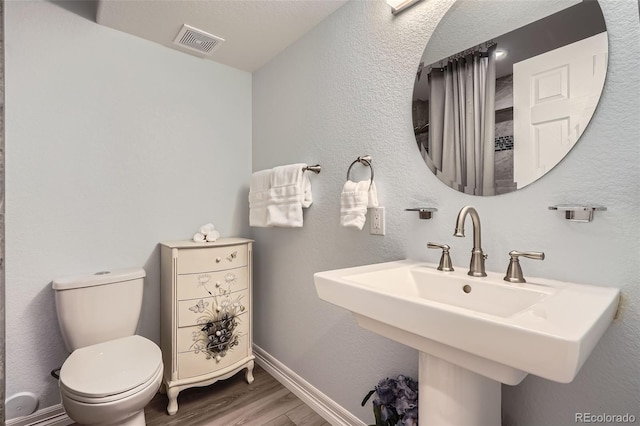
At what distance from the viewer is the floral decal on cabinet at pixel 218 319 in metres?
1.77

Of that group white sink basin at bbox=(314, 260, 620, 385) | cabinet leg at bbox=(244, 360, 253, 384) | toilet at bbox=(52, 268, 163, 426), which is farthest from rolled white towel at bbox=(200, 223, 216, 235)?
white sink basin at bbox=(314, 260, 620, 385)

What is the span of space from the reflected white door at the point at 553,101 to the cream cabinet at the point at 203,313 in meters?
1.59

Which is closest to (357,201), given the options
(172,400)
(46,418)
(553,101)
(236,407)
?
(553,101)

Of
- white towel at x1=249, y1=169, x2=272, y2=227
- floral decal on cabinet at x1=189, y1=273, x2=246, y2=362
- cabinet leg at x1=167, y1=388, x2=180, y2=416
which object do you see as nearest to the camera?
cabinet leg at x1=167, y1=388, x2=180, y2=416

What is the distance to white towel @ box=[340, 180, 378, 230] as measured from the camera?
1353 mm

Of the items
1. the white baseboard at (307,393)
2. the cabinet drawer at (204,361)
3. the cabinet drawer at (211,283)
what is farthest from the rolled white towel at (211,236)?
the white baseboard at (307,393)

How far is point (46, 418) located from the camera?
1576 millimetres

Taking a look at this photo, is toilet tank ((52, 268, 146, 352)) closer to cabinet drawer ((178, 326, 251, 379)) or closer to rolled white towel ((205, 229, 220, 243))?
cabinet drawer ((178, 326, 251, 379))

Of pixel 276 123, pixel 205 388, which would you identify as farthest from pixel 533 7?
pixel 205 388

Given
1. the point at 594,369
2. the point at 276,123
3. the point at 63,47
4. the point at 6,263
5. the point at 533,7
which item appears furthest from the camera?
the point at 276,123

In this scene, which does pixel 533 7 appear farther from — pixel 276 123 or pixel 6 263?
pixel 6 263

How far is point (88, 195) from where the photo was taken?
1.73 meters

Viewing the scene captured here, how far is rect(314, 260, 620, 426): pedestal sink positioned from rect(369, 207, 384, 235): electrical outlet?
265 millimetres

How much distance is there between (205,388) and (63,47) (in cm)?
215
